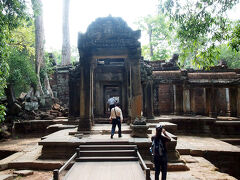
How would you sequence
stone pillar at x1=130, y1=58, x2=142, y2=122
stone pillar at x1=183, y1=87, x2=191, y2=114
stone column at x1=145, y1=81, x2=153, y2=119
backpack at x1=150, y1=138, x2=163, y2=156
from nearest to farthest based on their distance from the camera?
1. backpack at x1=150, y1=138, x2=163, y2=156
2. stone pillar at x1=130, y1=58, x2=142, y2=122
3. stone column at x1=145, y1=81, x2=153, y2=119
4. stone pillar at x1=183, y1=87, x2=191, y2=114

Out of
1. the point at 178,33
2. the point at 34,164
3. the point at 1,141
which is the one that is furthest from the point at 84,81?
the point at 1,141

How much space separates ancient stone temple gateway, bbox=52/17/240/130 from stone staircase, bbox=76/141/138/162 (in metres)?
1.53

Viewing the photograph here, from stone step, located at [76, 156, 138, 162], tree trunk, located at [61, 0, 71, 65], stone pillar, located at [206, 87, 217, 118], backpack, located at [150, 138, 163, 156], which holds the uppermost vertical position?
tree trunk, located at [61, 0, 71, 65]

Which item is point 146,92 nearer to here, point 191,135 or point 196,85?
point 191,135

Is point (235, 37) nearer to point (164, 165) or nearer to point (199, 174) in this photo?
point (199, 174)

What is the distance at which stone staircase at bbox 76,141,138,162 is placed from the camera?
4938 mm

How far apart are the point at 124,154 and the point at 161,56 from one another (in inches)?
897

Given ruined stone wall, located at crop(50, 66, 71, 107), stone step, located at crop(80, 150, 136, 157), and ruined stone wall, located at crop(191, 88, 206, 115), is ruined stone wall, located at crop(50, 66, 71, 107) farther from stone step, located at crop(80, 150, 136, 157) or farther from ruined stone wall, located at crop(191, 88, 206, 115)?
stone step, located at crop(80, 150, 136, 157)

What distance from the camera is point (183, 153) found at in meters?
6.45

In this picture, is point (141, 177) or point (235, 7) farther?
point (235, 7)

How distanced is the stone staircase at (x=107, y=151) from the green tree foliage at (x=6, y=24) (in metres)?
2.79

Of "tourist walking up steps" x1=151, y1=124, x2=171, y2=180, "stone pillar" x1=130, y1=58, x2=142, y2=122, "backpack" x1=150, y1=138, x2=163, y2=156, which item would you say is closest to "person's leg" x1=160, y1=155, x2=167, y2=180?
"tourist walking up steps" x1=151, y1=124, x2=171, y2=180

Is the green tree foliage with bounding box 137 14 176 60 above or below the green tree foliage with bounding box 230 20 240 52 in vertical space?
above

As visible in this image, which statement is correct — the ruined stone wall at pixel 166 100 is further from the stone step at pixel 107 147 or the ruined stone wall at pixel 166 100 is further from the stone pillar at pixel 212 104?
the stone step at pixel 107 147
